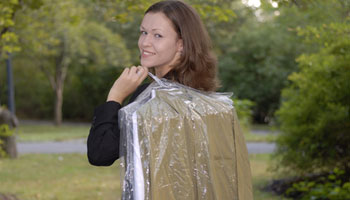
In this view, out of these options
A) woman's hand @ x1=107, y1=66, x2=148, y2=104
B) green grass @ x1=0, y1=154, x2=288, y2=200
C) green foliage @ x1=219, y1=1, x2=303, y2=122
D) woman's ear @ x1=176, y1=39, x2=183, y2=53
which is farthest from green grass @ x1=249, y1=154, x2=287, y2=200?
green foliage @ x1=219, y1=1, x2=303, y2=122

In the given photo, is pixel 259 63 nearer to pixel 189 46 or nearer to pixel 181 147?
pixel 189 46

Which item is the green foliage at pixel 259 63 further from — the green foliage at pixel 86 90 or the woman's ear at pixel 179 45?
the woman's ear at pixel 179 45

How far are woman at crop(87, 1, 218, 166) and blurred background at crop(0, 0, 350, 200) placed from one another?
6.40 ft

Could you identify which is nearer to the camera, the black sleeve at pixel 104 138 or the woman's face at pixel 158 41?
the black sleeve at pixel 104 138

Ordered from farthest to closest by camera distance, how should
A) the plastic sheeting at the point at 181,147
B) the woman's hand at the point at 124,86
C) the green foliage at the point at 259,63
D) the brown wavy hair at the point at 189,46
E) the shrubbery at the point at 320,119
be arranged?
the green foliage at the point at 259,63
the shrubbery at the point at 320,119
the brown wavy hair at the point at 189,46
the woman's hand at the point at 124,86
the plastic sheeting at the point at 181,147

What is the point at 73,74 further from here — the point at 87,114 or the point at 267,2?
the point at 267,2

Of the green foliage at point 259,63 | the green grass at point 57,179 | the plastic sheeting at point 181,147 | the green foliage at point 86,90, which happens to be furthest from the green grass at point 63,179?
the green foliage at point 86,90

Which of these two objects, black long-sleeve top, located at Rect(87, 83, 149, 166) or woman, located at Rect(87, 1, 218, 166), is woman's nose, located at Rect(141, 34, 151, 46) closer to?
woman, located at Rect(87, 1, 218, 166)

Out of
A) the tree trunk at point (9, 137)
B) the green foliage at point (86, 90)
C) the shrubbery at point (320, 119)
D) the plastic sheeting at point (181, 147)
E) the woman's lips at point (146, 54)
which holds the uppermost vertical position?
the woman's lips at point (146, 54)

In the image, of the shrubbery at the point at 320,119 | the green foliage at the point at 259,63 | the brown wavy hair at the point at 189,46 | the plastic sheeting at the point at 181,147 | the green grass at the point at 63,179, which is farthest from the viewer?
the green foliage at the point at 259,63

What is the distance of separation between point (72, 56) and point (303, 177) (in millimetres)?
16282

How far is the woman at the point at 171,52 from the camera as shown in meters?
1.80

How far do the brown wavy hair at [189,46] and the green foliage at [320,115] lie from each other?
3.67 metres

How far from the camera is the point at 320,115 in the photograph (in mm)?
5828
